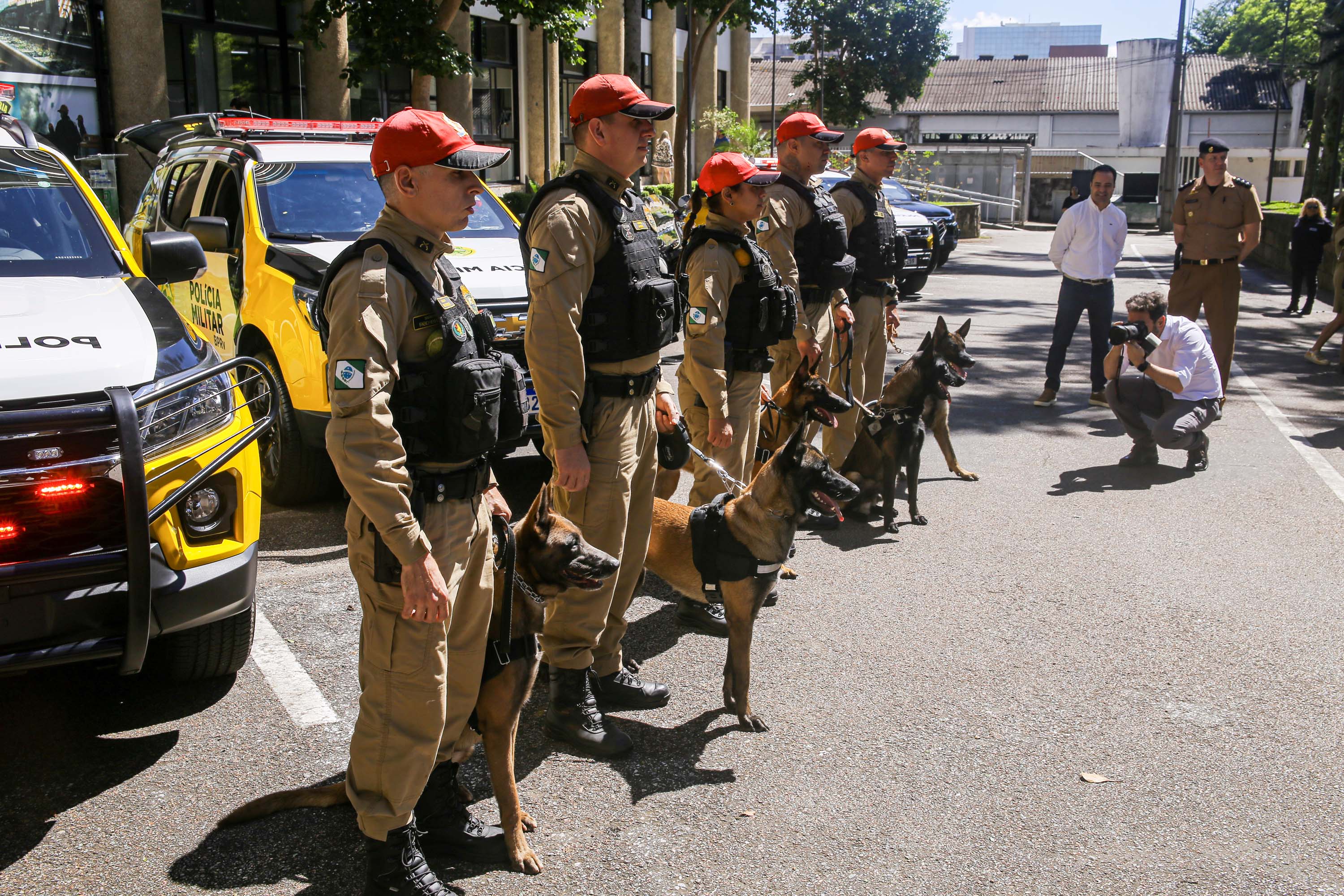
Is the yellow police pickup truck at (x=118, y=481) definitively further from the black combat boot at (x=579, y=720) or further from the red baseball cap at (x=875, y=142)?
the red baseball cap at (x=875, y=142)

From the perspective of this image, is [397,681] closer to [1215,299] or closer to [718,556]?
[718,556]

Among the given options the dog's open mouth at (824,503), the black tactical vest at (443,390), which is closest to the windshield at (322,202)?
the dog's open mouth at (824,503)

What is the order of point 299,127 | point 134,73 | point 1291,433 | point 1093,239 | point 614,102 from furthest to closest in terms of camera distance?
1. point 134,73
2. point 1093,239
3. point 1291,433
4. point 299,127
5. point 614,102

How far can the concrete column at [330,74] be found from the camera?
50.8ft

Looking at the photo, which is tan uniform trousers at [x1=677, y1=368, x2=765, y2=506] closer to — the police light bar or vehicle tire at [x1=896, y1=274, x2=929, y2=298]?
the police light bar

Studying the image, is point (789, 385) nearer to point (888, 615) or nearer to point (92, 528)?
point (888, 615)

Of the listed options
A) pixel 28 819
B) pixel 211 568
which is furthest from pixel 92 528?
pixel 28 819

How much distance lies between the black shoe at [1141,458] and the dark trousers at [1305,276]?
10323mm

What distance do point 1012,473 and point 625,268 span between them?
4.72 meters

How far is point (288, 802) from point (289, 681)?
1.09m

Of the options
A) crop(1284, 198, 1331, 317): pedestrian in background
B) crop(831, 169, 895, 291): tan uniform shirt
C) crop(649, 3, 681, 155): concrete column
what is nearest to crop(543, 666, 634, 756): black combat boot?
crop(831, 169, 895, 291): tan uniform shirt

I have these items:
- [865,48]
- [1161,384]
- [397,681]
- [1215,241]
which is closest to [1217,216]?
[1215,241]

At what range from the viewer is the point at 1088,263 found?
9.26m

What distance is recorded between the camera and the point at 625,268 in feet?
11.9
